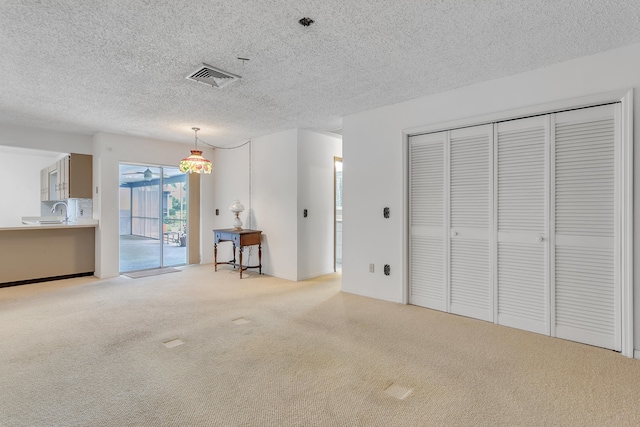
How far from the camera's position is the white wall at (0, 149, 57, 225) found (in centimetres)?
703

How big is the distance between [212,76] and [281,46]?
2.89 ft

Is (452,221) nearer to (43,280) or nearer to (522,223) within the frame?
(522,223)

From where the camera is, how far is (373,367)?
7.90 ft

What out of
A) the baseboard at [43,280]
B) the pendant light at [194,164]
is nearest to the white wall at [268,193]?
the pendant light at [194,164]

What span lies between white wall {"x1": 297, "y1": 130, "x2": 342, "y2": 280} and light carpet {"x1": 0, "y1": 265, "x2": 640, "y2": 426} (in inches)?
64.9

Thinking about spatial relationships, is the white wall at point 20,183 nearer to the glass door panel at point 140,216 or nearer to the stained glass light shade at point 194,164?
the glass door panel at point 140,216

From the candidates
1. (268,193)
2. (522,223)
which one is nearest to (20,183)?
(268,193)

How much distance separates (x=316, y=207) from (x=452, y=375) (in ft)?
12.0

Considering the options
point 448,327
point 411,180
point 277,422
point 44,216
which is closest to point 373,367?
point 277,422

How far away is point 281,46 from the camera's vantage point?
102 inches

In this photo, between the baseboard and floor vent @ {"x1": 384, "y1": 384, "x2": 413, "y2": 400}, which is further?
the baseboard

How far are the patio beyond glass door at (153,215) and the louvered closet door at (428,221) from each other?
473 centimetres

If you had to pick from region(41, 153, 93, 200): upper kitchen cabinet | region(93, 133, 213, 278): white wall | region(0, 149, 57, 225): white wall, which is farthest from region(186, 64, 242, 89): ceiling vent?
region(0, 149, 57, 225): white wall

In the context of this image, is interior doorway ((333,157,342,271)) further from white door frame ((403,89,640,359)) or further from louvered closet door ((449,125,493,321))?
white door frame ((403,89,640,359))
